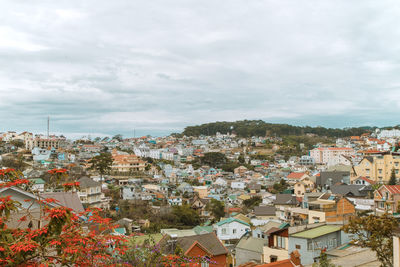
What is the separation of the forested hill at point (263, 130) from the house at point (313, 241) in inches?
4112

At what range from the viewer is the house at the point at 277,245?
16.0 m

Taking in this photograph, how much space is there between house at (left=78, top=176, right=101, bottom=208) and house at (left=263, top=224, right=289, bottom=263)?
730 inches

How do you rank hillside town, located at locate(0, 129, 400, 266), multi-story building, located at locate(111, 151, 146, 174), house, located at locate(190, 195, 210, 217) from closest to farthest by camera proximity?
hillside town, located at locate(0, 129, 400, 266)
house, located at locate(190, 195, 210, 217)
multi-story building, located at locate(111, 151, 146, 174)

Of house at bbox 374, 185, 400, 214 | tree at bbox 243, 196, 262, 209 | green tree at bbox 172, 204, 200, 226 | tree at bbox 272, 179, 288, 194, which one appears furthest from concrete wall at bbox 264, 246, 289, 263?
tree at bbox 272, 179, 288, 194

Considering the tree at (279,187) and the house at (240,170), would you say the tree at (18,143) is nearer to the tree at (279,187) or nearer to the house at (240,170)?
the house at (240,170)

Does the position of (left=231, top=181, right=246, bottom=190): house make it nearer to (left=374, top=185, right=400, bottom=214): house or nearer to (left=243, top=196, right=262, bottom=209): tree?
(left=243, top=196, right=262, bottom=209): tree

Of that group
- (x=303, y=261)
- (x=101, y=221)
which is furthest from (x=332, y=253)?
(x=101, y=221)

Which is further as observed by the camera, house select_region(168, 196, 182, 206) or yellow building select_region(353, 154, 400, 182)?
house select_region(168, 196, 182, 206)

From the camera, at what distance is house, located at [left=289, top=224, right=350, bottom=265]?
49.3 feet

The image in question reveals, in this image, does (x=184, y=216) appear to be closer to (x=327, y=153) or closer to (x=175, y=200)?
(x=175, y=200)

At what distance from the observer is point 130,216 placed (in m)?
32.2

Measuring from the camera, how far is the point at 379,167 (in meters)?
42.6

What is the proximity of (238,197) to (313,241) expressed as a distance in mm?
31557

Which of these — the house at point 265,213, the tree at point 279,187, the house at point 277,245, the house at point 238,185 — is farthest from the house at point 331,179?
the house at point 277,245
